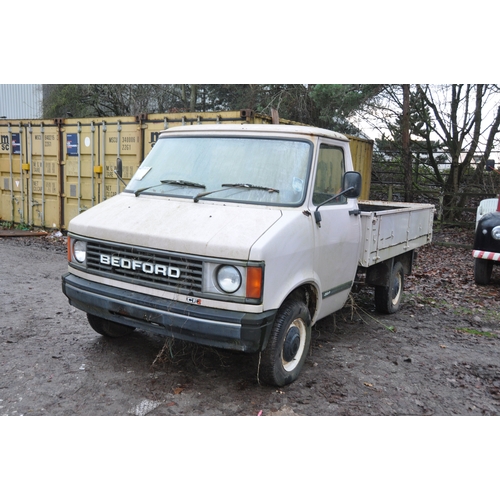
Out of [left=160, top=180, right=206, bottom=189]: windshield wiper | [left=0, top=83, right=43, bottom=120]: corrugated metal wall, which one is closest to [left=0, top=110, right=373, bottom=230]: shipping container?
[left=160, top=180, right=206, bottom=189]: windshield wiper

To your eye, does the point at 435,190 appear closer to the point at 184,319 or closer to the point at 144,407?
the point at 184,319

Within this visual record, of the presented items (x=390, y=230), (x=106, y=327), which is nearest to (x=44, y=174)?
(x=106, y=327)

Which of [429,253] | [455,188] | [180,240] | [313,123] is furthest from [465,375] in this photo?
[313,123]

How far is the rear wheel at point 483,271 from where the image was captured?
831cm

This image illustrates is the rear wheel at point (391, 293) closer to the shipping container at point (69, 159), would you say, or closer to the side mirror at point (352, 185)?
the side mirror at point (352, 185)

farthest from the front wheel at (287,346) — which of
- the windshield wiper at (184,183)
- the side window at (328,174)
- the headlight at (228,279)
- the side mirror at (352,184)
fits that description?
the windshield wiper at (184,183)

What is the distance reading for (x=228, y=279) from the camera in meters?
3.60

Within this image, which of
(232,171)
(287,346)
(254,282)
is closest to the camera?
(254,282)

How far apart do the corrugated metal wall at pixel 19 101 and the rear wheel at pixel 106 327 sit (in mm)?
20518

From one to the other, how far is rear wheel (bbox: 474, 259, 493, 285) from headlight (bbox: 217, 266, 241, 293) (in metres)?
6.14

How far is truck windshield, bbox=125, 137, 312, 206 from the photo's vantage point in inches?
166

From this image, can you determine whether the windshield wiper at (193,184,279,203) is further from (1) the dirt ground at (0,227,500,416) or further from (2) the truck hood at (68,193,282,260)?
(1) the dirt ground at (0,227,500,416)

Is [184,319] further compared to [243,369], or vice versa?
[243,369]

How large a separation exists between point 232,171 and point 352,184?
1.08m
